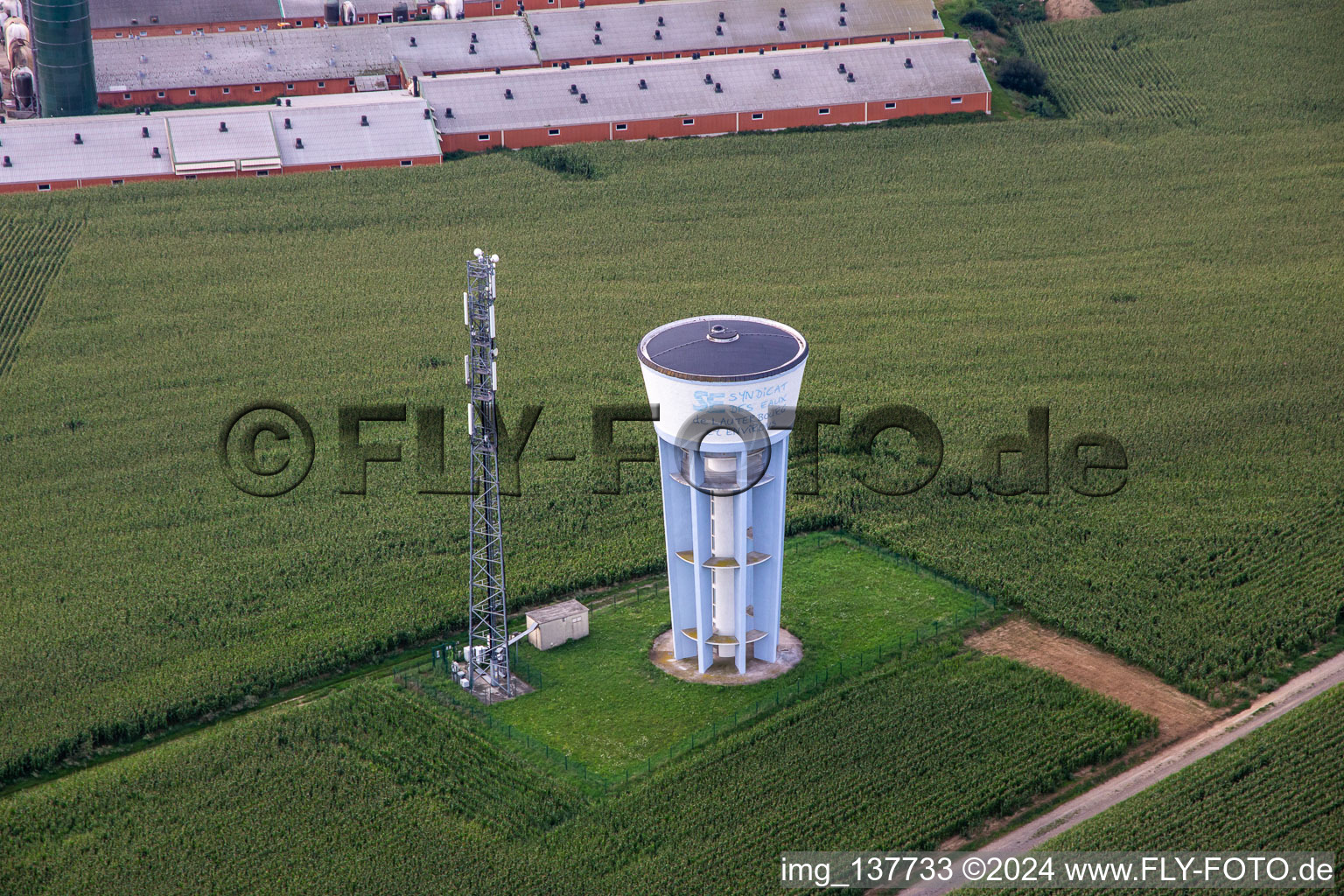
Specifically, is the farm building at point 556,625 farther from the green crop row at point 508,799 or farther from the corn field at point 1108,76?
the corn field at point 1108,76

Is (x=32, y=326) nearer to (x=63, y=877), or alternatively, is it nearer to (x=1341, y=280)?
(x=63, y=877)

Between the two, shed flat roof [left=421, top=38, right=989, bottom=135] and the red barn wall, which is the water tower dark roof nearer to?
the red barn wall

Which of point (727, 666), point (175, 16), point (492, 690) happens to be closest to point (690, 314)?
point (727, 666)

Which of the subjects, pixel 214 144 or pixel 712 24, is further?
pixel 712 24

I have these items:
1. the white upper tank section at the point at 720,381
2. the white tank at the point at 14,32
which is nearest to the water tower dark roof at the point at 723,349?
the white upper tank section at the point at 720,381

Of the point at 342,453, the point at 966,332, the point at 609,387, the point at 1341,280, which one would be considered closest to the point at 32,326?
the point at 342,453

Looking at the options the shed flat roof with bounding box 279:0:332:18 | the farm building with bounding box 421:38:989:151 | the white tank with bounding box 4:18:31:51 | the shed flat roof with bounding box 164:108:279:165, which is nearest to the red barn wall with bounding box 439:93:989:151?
the farm building with bounding box 421:38:989:151

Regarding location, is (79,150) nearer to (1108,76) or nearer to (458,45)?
(458,45)
